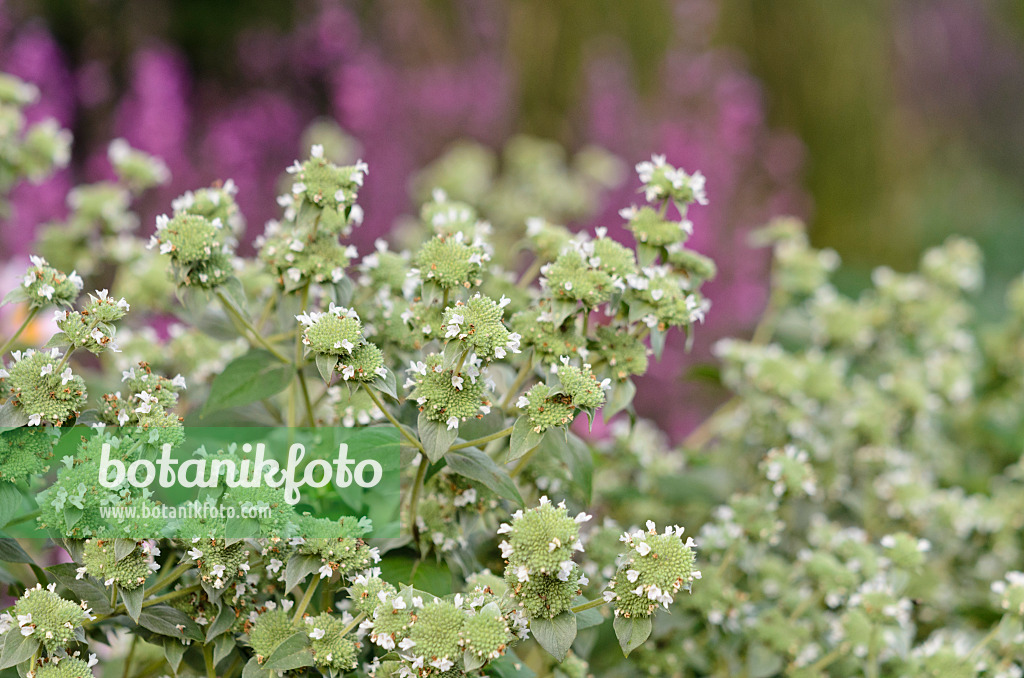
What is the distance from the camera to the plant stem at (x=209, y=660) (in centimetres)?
68

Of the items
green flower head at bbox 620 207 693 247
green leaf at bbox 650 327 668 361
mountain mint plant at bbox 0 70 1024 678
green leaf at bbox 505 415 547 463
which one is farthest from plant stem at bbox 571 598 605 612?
green flower head at bbox 620 207 693 247

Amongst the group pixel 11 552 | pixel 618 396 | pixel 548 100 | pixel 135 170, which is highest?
pixel 548 100

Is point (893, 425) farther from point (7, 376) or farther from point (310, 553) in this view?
point (7, 376)

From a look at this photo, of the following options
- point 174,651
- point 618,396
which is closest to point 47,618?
point 174,651

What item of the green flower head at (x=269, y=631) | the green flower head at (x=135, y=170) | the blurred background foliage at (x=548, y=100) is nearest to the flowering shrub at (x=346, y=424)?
the green flower head at (x=269, y=631)

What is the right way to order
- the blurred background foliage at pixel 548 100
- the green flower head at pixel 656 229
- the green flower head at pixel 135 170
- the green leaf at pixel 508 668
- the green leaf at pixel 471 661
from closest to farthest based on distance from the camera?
1. the green leaf at pixel 471 661
2. the green leaf at pixel 508 668
3. the green flower head at pixel 656 229
4. the green flower head at pixel 135 170
5. the blurred background foliage at pixel 548 100

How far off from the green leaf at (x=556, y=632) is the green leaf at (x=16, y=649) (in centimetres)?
35

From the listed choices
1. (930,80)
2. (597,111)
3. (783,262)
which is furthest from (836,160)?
(783,262)

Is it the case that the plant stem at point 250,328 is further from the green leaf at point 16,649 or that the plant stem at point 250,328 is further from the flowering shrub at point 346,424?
the green leaf at point 16,649

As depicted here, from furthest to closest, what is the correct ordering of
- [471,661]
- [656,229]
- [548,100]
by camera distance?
[548,100] < [656,229] < [471,661]

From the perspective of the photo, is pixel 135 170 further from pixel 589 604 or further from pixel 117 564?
pixel 589 604

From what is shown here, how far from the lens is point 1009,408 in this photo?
4.71 feet

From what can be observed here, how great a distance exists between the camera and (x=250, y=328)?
29.7 inches

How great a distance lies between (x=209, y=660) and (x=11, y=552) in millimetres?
174
